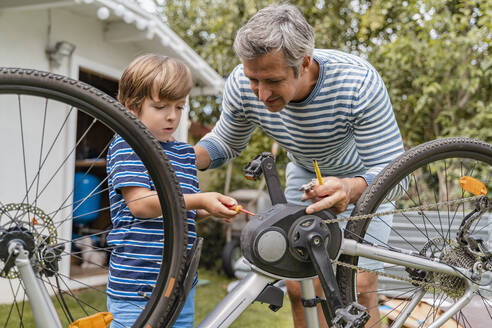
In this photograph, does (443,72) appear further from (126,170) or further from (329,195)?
(126,170)

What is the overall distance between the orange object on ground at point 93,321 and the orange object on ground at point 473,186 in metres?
1.06

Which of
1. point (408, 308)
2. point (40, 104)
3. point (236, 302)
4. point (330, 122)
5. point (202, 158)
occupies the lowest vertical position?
point (408, 308)

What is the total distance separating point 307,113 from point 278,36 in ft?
1.03

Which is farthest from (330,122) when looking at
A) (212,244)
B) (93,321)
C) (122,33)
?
(212,244)

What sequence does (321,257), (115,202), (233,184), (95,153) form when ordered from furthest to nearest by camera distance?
(233,184) < (95,153) < (115,202) < (321,257)

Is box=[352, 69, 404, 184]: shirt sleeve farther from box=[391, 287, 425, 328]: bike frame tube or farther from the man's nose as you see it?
box=[391, 287, 425, 328]: bike frame tube

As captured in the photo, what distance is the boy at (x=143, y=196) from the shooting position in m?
1.08

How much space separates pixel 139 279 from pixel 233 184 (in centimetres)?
461

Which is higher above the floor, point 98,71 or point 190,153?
point 98,71

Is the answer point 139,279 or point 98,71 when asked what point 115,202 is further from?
point 98,71

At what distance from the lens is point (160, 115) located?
1.22 meters

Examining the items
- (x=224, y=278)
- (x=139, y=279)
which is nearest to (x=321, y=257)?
(x=139, y=279)

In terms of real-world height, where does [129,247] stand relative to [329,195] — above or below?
below

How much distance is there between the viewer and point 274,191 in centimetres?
114
